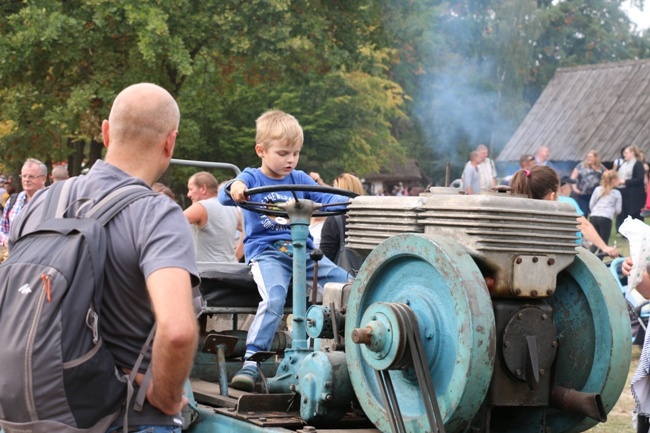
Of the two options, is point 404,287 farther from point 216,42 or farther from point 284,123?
point 216,42

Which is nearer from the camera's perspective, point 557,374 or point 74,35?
point 557,374

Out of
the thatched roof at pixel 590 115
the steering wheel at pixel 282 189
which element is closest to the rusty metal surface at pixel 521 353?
the steering wheel at pixel 282 189

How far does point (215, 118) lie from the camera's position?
91.7 feet

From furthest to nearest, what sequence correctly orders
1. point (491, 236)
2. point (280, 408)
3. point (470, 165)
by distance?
1. point (470, 165)
2. point (280, 408)
3. point (491, 236)

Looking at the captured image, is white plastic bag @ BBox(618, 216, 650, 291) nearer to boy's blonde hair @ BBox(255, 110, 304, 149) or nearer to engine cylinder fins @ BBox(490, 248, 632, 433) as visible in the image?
engine cylinder fins @ BBox(490, 248, 632, 433)

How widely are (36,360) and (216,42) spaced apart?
2111 centimetres

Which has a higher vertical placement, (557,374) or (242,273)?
(242,273)

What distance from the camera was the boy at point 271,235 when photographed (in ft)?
17.4

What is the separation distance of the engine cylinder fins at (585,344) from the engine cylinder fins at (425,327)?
20.0 inches

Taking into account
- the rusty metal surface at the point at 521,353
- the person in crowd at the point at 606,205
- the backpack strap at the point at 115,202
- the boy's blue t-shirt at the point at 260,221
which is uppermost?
the person in crowd at the point at 606,205

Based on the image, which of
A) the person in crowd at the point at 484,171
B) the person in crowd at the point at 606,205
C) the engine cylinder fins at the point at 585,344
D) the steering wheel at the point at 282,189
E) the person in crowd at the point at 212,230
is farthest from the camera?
the person in crowd at the point at 484,171

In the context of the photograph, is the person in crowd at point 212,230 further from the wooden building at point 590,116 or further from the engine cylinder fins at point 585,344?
the wooden building at point 590,116

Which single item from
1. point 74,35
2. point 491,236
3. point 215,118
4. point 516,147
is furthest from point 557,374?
point 516,147

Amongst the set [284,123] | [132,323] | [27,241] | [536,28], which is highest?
[536,28]
